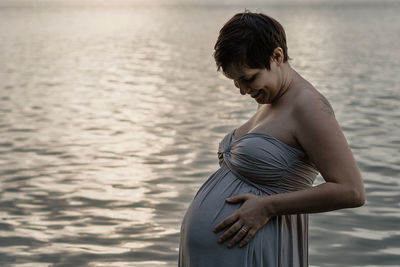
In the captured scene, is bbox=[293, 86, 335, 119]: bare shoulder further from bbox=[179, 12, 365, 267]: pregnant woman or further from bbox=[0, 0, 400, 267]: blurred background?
bbox=[0, 0, 400, 267]: blurred background

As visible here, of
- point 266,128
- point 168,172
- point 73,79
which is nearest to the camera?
point 266,128

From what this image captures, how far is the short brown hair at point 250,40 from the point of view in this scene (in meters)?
2.63

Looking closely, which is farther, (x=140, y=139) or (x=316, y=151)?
(x=140, y=139)

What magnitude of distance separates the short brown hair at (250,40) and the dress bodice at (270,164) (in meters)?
0.30

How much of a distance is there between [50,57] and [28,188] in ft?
66.0

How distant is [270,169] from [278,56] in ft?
1.42

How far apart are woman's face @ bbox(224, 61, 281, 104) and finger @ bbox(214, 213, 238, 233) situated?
49 centimetres

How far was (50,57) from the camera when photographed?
27406mm

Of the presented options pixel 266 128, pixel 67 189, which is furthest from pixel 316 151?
pixel 67 189

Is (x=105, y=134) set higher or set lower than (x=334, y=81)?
lower

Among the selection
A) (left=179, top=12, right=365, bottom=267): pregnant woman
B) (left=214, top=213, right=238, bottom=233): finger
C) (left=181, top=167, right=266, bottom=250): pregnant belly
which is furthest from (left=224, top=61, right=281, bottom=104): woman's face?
(left=214, top=213, right=238, bottom=233): finger

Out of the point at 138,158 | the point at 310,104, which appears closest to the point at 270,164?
the point at 310,104

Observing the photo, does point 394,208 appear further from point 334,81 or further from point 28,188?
point 334,81

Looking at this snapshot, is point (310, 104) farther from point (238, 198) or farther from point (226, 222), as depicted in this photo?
point (226, 222)
